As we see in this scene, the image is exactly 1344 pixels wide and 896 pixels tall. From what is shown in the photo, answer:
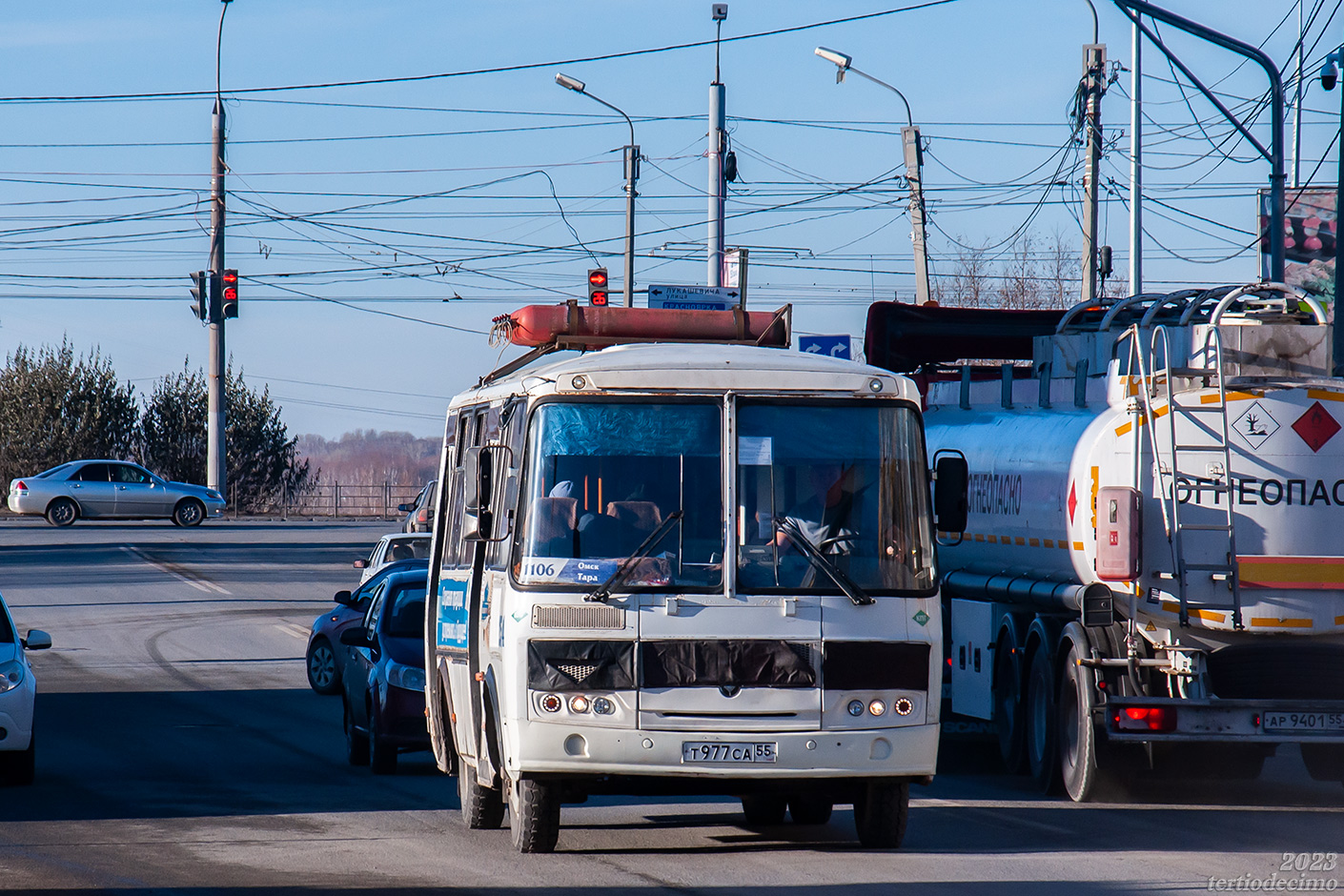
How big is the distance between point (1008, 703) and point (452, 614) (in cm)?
523

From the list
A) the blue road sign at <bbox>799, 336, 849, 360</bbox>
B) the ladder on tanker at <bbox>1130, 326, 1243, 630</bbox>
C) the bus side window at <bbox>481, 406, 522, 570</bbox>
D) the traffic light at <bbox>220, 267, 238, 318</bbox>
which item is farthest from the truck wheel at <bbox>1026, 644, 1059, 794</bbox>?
the traffic light at <bbox>220, 267, 238, 318</bbox>

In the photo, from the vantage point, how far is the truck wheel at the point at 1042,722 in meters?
13.3

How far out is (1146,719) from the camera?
1209cm

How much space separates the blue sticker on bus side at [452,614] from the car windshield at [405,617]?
3.04m

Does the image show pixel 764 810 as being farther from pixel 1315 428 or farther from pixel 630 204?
pixel 630 204

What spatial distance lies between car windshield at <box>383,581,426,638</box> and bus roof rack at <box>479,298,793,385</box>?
2774 millimetres

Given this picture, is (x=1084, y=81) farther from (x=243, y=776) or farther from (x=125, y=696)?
(x=243, y=776)

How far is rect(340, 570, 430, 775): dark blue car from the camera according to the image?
14.1m

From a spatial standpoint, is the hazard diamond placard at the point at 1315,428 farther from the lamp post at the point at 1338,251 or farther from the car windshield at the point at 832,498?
A: the lamp post at the point at 1338,251

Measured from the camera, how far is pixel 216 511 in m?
48.0

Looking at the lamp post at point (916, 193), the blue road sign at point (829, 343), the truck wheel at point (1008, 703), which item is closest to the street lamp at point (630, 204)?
the lamp post at point (916, 193)

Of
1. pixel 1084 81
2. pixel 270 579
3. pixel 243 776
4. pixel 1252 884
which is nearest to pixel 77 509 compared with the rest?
pixel 270 579

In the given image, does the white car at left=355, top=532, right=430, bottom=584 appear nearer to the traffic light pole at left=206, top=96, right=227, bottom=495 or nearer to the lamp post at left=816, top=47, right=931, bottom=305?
the lamp post at left=816, top=47, right=931, bottom=305

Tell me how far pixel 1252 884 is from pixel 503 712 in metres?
3.78
